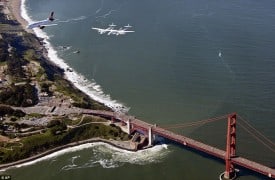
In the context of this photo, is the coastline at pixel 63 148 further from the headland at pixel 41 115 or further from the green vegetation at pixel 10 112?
the green vegetation at pixel 10 112

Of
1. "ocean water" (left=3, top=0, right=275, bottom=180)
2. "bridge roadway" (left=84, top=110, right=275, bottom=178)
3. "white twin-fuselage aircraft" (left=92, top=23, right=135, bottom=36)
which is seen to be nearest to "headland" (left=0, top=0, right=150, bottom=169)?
"bridge roadway" (left=84, top=110, right=275, bottom=178)

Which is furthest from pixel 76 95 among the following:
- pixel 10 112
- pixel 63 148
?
pixel 63 148

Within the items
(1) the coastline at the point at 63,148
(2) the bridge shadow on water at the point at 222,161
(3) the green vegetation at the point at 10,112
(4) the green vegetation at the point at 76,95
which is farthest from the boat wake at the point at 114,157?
(3) the green vegetation at the point at 10,112

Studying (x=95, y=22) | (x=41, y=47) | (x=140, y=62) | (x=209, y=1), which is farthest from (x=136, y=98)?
(x=209, y=1)

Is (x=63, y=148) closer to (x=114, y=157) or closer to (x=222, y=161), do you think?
(x=114, y=157)

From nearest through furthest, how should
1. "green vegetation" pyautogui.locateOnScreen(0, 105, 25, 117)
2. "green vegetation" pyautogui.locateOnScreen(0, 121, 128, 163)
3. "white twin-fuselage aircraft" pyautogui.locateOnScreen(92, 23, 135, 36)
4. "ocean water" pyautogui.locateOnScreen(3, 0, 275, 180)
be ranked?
1. "ocean water" pyautogui.locateOnScreen(3, 0, 275, 180)
2. "green vegetation" pyautogui.locateOnScreen(0, 121, 128, 163)
3. "green vegetation" pyautogui.locateOnScreen(0, 105, 25, 117)
4. "white twin-fuselage aircraft" pyautogui.locateOnScreen(92, 23, 135, 36)

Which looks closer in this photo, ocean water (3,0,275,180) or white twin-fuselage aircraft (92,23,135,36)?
ocean water (3,0,275,180)

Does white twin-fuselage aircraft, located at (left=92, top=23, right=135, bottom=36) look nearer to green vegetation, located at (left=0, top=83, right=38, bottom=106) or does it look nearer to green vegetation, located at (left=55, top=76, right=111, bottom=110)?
green vegetation, located at (left=55, top=76, right=111, bottom=110)
